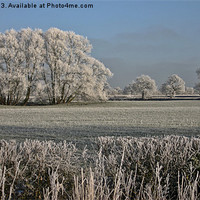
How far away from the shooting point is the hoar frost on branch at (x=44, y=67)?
3778cm

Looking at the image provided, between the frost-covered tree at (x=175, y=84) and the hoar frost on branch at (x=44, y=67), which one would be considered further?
the frost-covered tree at (x=175, y=84)

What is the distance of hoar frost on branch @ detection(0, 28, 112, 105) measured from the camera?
37.8 metres

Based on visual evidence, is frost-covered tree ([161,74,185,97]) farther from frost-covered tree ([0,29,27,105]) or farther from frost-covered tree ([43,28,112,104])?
frost-covered tree ([0,29,27,105])

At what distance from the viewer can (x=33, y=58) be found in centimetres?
3800

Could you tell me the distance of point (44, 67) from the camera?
39.4m

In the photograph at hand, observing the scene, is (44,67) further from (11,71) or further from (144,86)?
(144,86)

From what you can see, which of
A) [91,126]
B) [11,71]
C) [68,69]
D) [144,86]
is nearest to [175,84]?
[144,86]

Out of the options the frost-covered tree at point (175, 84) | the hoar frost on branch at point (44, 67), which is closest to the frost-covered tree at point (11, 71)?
the hoar frost on branch at point (44, 67)

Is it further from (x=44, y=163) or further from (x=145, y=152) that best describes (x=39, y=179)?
(x=145, y=152)

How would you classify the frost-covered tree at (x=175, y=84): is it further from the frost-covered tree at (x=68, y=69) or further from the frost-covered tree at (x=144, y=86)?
the frost-covered tree at (x=68, y=69)

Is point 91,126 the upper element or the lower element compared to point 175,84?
lower

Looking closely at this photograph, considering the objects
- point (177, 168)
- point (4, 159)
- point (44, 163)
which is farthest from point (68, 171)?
point (177, 168)

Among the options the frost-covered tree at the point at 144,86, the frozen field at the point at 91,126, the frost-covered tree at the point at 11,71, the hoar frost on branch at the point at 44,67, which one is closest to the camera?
the frozen field at the point at 91,126

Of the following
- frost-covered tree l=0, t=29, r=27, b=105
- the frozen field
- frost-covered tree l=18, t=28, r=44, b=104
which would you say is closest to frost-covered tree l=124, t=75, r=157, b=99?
frost-covered tree l=18, t=28, r=44, b=104
